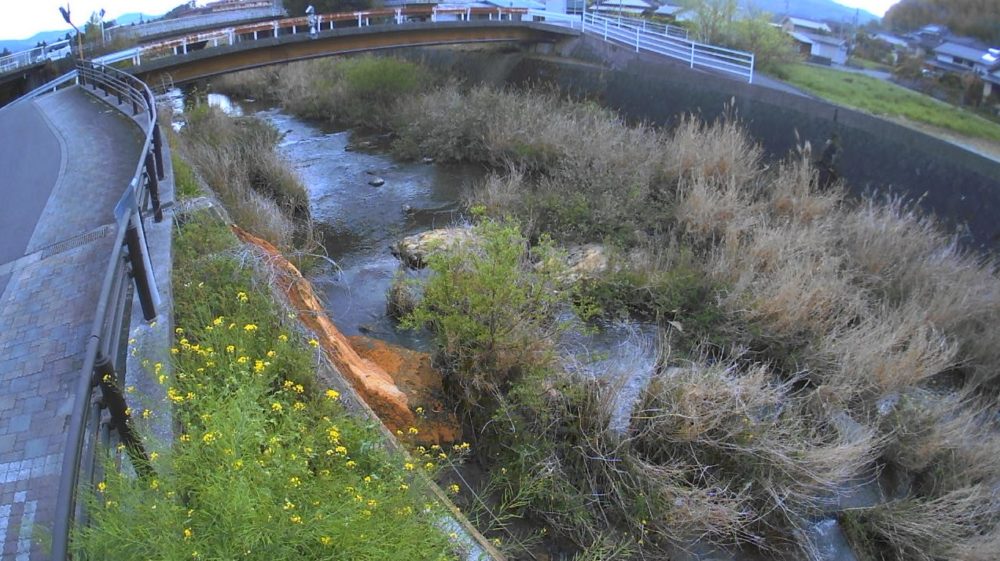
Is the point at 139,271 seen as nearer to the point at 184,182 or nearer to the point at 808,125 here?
the point at 184,182

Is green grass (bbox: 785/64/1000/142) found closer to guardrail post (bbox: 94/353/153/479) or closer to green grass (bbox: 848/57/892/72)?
green grass (bbox: 848/57/892/72)

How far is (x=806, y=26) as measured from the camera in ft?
127

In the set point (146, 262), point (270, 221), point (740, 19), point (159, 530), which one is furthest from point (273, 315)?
point (740, 19)

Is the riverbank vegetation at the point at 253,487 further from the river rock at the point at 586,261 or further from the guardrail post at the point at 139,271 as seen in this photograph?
the river rock at the point at 586,261

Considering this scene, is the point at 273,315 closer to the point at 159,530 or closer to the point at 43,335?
the point at 43,335

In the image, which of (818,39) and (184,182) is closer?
(184,182)

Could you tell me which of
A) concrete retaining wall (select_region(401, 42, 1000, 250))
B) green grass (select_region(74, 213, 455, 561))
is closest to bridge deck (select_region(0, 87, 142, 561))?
green grass (select_region(74, 213, 455, 561))

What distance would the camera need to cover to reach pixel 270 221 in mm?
9828

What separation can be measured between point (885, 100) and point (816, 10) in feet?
92.4

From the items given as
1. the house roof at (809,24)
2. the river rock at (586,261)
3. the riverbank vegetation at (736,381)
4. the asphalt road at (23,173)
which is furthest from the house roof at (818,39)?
the asphalt road at (23,173)

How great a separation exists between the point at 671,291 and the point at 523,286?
3.36 m

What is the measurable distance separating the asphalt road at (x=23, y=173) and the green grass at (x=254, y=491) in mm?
4109

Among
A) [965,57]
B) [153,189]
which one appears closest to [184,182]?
[153,189]

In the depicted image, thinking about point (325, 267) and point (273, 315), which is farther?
point (325, 267)
